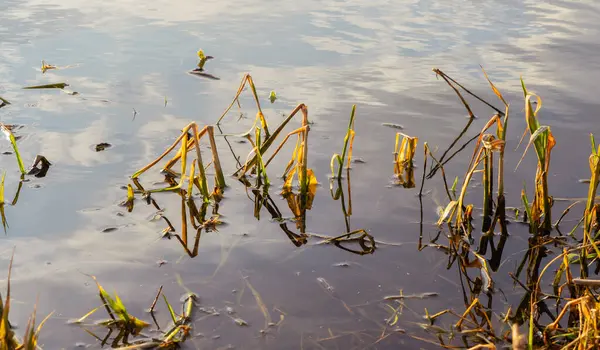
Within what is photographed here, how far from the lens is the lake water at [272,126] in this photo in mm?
2930

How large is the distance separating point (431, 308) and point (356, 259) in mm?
533

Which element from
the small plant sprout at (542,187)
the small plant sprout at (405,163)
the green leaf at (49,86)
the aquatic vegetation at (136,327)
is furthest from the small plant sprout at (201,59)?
the aquatic vegetation at (136,327)

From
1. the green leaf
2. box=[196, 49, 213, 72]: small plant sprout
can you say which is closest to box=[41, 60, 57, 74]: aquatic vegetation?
the green leaf

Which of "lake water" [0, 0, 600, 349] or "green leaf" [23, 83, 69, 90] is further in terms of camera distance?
"green leaf" [23, 83, 69, 90]

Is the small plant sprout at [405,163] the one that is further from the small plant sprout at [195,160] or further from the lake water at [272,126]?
→ the small plant sprout at [195,160]

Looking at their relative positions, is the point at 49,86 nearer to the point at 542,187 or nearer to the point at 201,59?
the point at 201,59

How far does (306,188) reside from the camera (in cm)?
380

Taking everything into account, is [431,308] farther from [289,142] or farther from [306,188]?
[289,142]

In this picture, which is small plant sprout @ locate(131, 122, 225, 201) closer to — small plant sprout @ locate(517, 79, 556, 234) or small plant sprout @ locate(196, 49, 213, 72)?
small plant sprout @ locate(517, 79, 556, 234)

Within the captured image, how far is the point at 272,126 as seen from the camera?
4.96 meters

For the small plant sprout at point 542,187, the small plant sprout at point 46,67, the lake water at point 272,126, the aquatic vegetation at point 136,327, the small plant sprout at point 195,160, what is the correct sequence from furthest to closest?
the small plant sprout at point 46,67, the small plant sprout at point 195,160, the small plant sprout at point 542,187, the lake water at point 272,126, the aquatic vegetation at point 136,327

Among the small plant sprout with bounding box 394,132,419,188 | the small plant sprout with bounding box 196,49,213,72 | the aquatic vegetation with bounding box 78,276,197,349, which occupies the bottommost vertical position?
the aquatic vegetation with bounding box 78,276,197,349

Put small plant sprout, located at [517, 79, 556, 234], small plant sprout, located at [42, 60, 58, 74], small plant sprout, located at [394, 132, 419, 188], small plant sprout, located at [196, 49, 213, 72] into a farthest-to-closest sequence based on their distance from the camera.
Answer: small plant sprout, located at [196, 49, 213, 72], small plant sprout, located at [42, 60, 58, 74], small plant sprout, located at [394, 132, 419, 188], small plant sprout, located at [517, 79, 556, 234]

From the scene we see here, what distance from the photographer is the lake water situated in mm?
2930
